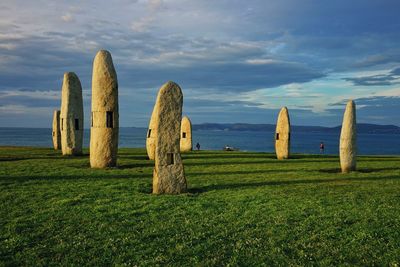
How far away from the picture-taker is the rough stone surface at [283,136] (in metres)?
31.2

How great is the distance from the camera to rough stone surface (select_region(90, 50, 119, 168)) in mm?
21641

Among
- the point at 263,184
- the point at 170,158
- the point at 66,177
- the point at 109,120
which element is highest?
the point at 109,120

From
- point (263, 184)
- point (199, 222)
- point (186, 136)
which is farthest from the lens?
point (186, 136)

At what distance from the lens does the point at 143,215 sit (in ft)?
37.2

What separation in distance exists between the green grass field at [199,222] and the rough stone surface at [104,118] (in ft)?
11.4

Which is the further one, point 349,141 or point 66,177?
point 349,141

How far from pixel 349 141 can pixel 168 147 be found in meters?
12.0

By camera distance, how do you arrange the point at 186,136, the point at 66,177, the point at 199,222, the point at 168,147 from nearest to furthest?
1. the point at 199,222
2. the point at 168,147
3. the point at 66,177
4. the point at 186,136

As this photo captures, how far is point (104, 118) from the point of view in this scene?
21.6m

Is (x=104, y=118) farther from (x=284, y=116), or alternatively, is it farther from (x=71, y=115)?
(x=284, y=116)

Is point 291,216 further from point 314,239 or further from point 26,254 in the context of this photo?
point 26,254

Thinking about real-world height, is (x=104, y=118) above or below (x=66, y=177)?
above

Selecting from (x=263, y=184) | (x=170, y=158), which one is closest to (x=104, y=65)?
(x=170, y=158)

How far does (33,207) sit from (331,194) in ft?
34.4
